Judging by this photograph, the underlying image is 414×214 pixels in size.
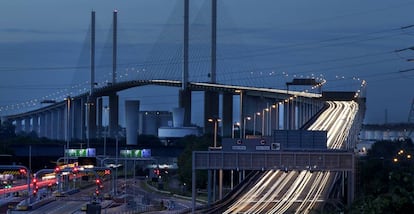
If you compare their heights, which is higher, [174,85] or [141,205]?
[174,85]

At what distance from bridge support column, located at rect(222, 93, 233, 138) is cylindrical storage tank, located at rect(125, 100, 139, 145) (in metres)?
9.80

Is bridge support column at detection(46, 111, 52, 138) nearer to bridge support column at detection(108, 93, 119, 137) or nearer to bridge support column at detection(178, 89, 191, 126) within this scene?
bridge support column at detection(108, 93, 119, 137)

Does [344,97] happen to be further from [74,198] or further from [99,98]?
[74,198]

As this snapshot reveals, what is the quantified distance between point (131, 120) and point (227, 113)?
1198 cm

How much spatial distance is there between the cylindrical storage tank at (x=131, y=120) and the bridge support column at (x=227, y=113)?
32.1ft

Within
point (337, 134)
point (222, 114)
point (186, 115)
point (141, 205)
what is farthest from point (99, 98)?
point (141, 205)

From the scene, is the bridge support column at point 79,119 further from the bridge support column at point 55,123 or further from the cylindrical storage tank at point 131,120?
the bridge support column at point 55,123

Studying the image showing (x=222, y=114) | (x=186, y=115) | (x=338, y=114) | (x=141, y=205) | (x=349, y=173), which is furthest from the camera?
(x=186, y=115)

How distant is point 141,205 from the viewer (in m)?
53.9

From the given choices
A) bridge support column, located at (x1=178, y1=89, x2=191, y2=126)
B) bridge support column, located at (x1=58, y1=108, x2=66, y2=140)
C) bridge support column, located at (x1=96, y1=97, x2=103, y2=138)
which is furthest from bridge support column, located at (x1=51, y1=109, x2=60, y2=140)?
bridge support column, located at (x1=178, y1=89, x2=191, y2=126)

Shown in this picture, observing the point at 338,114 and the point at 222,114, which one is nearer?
the point at 338,114

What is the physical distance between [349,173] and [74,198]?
2402cm

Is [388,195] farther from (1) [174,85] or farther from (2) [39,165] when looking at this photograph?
(1) [174,85]

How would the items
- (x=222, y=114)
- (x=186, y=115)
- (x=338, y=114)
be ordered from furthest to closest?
(x=186, y=115) → (x=222, y=114) → (x=338, y=114)
